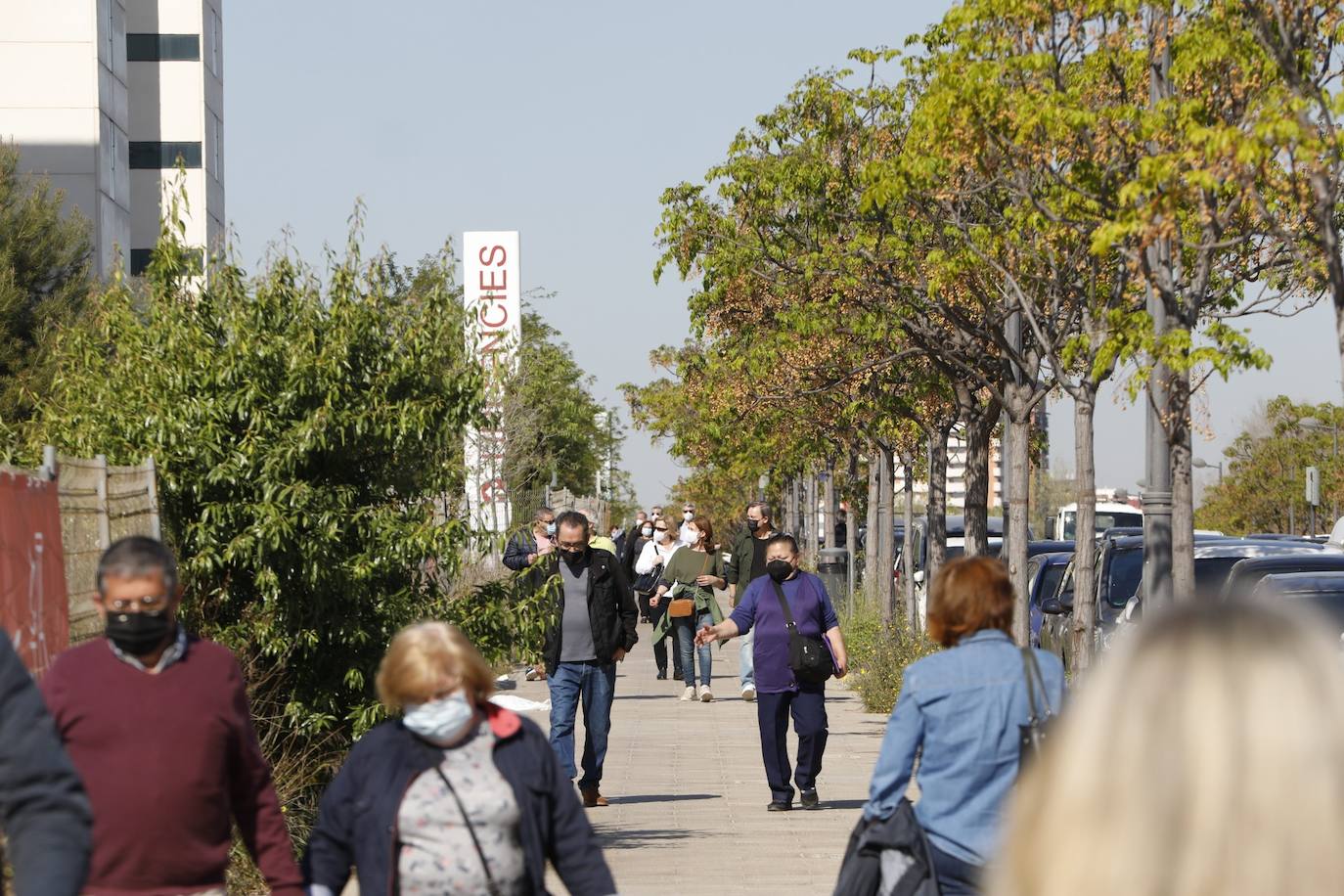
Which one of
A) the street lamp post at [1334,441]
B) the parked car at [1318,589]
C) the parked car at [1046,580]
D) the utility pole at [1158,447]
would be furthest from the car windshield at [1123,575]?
the street lamp post at [1334,441]

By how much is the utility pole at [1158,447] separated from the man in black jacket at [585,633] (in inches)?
153

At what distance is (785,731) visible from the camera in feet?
42.3

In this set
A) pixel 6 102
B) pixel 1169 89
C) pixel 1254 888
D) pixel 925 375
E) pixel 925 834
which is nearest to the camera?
pixel 1254 888

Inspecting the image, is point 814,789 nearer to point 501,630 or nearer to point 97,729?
point 501,630

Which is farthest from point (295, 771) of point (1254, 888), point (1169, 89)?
point (1254, 888)

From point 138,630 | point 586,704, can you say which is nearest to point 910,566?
point 586,704

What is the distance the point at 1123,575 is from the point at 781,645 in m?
8.24

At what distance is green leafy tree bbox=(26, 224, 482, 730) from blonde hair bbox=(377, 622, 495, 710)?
4.84 m

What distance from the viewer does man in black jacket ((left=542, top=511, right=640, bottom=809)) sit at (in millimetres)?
12766

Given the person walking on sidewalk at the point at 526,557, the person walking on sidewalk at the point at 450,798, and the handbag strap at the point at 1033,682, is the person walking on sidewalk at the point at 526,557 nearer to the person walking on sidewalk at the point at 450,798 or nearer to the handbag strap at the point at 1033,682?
the handbag strap at the point at 1033,682

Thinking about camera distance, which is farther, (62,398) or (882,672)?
(882,672)

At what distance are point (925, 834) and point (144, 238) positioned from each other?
60.2 m

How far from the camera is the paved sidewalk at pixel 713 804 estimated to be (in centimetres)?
1053

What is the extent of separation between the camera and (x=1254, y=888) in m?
1.71
